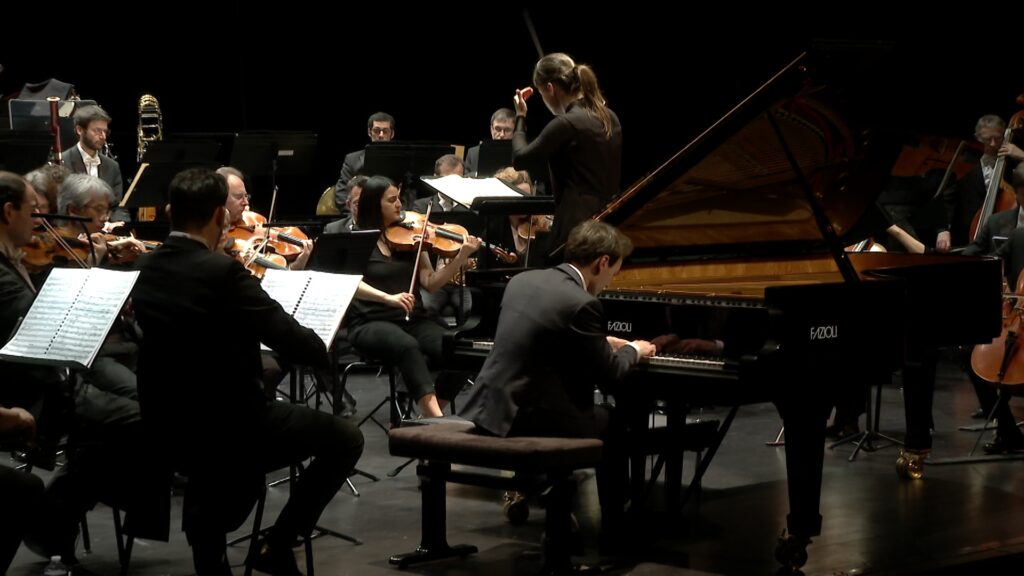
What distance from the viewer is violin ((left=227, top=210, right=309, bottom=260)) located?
20.6 feet

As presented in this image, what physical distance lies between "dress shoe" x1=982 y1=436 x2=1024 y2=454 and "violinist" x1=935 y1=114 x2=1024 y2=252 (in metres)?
2.40

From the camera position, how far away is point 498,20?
11031 millimetres

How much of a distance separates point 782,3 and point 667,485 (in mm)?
5891

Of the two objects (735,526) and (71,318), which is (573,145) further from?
(71,318)

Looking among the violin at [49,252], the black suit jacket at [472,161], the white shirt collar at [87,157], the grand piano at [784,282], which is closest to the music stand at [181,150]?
the white shirt collar at [87,157]

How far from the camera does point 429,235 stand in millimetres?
6441

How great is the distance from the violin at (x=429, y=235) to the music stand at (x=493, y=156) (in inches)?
60.3

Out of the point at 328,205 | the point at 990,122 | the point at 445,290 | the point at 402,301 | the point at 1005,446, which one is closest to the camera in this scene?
the point at 402,301

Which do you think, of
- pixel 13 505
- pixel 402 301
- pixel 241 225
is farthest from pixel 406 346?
pixel 13 505

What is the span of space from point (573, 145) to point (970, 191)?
14.7 feet

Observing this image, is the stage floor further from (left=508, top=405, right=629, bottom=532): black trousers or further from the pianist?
the pianist

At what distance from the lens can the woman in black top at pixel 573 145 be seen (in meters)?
5.62

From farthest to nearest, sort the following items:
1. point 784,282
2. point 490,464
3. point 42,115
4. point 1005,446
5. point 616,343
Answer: point 42,115 → point 1005,446 → point 784,282 → point 616,343 → point 490,464

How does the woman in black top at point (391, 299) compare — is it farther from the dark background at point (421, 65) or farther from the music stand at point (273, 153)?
the dark background at point (421, 65)
